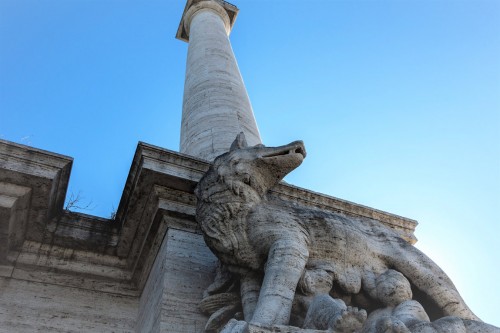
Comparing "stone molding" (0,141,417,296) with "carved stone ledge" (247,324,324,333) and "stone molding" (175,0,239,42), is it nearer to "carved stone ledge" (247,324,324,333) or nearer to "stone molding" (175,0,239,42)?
"carved stone ledge" (247,324,324,333)

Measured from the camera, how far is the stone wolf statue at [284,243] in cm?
411

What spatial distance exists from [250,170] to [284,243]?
0.75m

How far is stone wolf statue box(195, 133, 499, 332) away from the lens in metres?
4.11

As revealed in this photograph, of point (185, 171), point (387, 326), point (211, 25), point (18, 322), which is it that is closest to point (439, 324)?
point (387, 326)

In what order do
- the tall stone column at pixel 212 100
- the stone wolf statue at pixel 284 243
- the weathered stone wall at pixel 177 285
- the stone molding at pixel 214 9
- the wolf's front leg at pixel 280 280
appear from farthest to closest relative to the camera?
the stone molding at pixel 214 9 → the tall stone column at pixel 212 100 → the weathered stone wall at pixel 177 285 → the stone wolf statue at pixel 284 243 → the wolf's front leg at pixel 280 280

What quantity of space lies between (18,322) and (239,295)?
6.66 feet

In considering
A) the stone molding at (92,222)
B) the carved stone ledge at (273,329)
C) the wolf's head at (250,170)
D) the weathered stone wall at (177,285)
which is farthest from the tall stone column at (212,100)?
the carved stone ledge at (273,329)

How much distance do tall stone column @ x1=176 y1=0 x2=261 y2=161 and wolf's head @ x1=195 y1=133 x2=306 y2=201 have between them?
2.17m

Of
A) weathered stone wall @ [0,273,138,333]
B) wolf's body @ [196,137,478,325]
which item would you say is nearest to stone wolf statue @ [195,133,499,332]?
wolf's body @ [196,137,478,325]

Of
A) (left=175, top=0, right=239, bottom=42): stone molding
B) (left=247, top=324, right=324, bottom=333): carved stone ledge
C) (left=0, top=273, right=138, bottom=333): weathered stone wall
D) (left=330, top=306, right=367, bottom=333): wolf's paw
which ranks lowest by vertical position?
(left=247, top=324, right=324, bottom=333): carved stone ledge

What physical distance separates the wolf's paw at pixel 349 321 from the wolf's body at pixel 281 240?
2.63ft

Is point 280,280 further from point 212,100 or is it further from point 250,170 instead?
point 212,100

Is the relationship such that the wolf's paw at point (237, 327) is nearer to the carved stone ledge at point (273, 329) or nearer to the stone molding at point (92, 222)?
the carved stone ledge at point (273, 329)

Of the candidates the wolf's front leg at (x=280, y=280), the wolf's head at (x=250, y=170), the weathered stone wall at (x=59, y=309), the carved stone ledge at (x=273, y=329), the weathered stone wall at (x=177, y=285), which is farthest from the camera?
the weathered stone wall at (x=59, y=309)
